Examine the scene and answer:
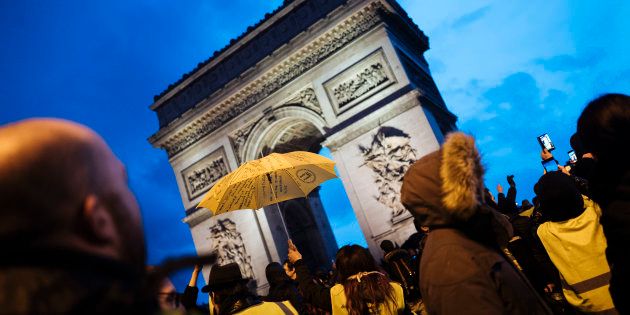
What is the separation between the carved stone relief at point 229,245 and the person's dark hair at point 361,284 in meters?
11.6

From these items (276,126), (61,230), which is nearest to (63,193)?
(61,230)

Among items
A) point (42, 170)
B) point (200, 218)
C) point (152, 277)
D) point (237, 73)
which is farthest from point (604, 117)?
point (200, 218)

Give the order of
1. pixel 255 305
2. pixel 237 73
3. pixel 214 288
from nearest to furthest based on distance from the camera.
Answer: pixel 255 305
pixel 214 288
pixel 237 73

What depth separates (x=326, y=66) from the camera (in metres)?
13.1

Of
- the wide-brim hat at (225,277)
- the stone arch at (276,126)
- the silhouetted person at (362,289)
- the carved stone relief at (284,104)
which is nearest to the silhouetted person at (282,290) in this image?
the wide-brim hat at (225,277)

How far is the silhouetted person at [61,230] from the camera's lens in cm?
63

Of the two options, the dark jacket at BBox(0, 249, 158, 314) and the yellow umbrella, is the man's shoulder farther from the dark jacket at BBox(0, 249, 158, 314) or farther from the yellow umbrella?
the yellow umbrella

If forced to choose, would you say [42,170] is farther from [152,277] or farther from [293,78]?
[293,78]

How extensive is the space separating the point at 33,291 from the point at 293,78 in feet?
43.9

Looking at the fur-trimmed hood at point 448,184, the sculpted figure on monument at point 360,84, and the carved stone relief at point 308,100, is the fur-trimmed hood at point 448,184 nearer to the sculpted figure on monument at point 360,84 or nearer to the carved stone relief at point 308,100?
the sculpted figure on monument at point 360,84

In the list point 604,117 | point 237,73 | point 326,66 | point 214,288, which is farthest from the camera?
point 237,73

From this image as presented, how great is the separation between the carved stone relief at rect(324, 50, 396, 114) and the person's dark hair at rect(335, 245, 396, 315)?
9.53m

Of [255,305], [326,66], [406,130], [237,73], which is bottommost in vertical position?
[255,305]

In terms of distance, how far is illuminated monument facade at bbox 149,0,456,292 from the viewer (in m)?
11.5
